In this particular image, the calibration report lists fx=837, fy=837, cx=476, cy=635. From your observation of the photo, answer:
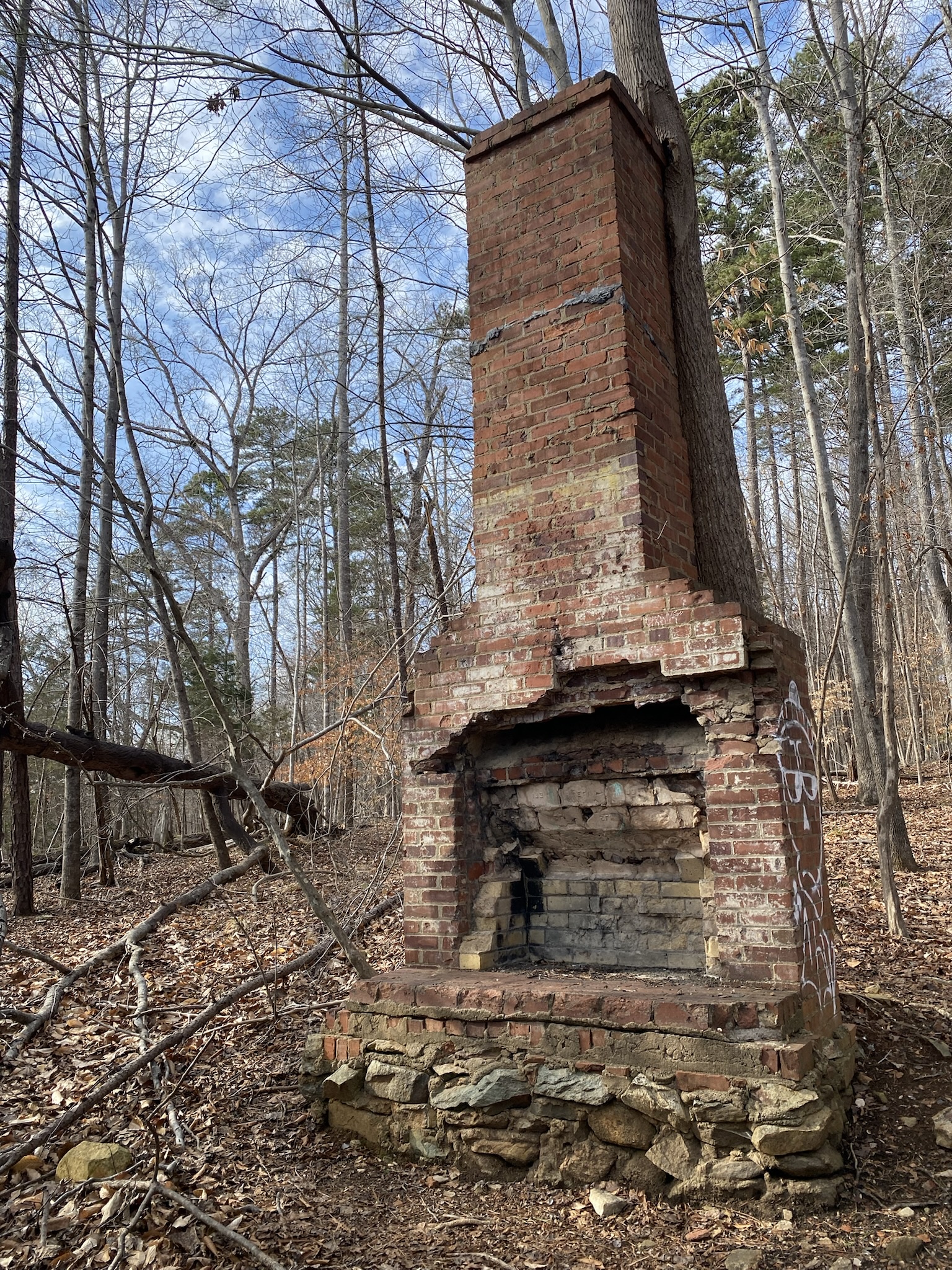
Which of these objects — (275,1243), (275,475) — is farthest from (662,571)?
(275,475)

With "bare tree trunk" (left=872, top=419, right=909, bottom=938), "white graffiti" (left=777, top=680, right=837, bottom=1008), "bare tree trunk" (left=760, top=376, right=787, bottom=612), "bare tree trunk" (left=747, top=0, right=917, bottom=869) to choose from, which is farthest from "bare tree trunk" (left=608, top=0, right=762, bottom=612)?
"bare tree trunk" (left=760, top=376, right=787, bottom=612)

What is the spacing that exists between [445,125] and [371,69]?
70cm

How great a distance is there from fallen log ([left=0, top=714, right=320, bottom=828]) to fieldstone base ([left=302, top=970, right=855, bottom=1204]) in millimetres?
3737

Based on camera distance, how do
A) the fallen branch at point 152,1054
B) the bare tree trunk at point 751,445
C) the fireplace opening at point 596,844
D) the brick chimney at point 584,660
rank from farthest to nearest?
the bare tree trunk at point 751,445, the fireplace opening at point 596,844, the brick chimney at point 584,660, the fallen branch at point 152,1054

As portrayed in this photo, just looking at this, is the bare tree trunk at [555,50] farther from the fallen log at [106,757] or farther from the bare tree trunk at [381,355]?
the fallen log at [106,757]

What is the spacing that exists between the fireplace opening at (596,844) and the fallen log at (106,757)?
3.52 metres

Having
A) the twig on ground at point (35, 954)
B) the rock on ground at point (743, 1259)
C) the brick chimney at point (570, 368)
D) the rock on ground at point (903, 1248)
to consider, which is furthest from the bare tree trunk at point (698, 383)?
the twig on ground at point (35, 954)

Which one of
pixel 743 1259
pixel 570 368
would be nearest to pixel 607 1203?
pixel 743 1259

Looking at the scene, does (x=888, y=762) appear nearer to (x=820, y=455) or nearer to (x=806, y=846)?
(x=806, y=846)

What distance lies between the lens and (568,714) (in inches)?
171

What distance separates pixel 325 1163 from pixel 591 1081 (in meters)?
1.37

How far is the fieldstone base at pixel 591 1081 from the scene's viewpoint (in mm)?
3260

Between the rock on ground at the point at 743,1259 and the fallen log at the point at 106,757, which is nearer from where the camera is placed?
the rock on ground at the point at 743,1259

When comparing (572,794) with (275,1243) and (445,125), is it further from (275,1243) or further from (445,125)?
(445,125)
